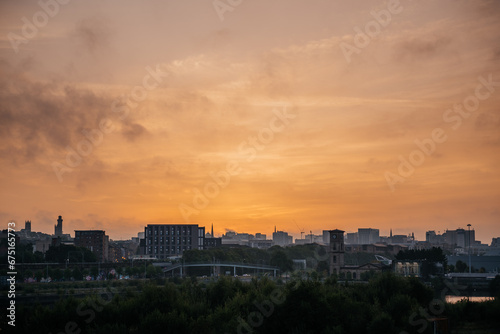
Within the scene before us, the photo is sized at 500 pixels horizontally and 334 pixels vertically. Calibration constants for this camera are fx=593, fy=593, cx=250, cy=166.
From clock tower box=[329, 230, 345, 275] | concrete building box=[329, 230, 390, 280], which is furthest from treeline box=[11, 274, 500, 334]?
clock tower box=[329, 230, 345, 275]

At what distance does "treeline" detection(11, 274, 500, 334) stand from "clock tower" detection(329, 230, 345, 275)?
237 feet

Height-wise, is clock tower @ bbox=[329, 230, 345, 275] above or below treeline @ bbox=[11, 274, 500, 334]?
above

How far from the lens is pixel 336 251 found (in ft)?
454

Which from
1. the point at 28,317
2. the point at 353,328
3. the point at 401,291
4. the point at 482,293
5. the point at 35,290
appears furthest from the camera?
the point at 482,293

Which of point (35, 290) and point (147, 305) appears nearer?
point (147, 305)

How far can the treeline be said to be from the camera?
48.0 metres

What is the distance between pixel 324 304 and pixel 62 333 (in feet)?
73.6

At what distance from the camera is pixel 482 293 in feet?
385

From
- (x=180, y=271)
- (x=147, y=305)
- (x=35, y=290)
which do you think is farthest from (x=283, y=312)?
(x=180, y=271)

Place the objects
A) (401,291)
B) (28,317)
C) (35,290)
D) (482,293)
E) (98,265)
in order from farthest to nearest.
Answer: (98,265) → (482,293) → (35,290) → (401,291) → (28,317)

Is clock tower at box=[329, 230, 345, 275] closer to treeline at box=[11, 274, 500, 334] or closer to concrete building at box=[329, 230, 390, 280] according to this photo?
concrete building at box=[329, 230, 390, 280]

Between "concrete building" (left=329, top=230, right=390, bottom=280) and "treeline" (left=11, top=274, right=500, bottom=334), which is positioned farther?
"concrete building" (left=329, top=230, right=390, bottom=280)

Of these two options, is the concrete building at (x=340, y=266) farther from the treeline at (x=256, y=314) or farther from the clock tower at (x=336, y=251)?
the treeline at (x=256, y=314)

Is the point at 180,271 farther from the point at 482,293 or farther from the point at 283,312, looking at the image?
the point at 283,312
